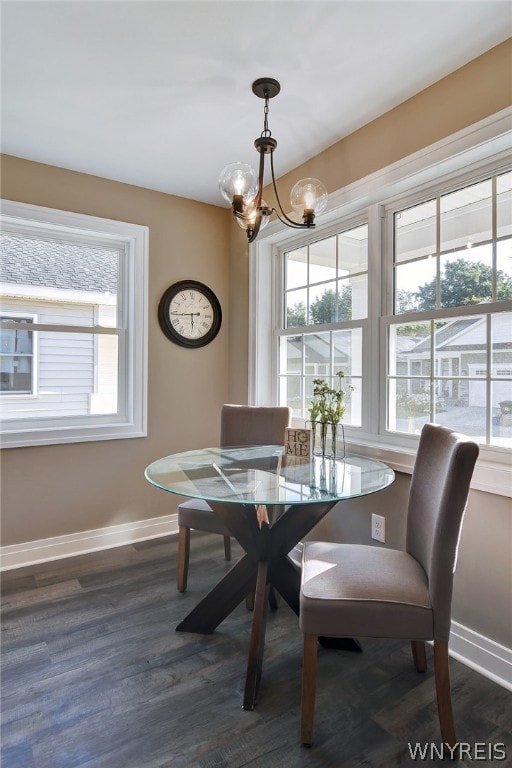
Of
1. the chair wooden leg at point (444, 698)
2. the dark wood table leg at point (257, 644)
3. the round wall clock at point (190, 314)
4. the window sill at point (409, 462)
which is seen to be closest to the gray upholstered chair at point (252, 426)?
the window sill at point (409, 462)

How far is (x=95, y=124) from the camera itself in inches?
91.0

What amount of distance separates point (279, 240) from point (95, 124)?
4.54 feet

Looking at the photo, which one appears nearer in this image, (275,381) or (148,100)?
(148,100)

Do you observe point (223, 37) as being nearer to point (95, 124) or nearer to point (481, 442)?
point (95, 124)

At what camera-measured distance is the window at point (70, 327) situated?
2.74 m

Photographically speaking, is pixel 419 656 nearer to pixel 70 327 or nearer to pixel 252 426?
pixel 252 426

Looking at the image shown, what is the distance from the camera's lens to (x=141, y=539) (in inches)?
121

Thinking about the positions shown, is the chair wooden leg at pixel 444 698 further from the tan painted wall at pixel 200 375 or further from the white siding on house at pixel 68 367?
the white siding on house at pixel 68 367

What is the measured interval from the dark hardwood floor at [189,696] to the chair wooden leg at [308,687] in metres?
0.06

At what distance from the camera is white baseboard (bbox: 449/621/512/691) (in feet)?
5.47

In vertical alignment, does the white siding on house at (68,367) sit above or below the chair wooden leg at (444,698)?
above

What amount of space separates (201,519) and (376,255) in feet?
5.73

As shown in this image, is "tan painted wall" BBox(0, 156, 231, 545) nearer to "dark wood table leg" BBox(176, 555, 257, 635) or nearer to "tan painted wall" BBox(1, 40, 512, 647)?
"tan painted wall" BBox(1, 40, 512, 647)

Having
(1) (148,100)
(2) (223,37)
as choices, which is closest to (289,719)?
(2) (223,37)
